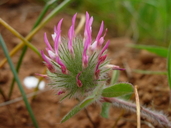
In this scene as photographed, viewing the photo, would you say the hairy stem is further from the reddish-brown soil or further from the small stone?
the small stone

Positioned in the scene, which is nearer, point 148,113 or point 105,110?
point 148,113

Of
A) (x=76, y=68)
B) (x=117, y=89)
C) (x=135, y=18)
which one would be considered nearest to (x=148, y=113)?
(x=117, y=89)

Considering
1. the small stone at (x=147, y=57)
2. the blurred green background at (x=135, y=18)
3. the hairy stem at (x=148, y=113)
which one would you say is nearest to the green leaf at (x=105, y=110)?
the hairy stem at (x=148, y=113)

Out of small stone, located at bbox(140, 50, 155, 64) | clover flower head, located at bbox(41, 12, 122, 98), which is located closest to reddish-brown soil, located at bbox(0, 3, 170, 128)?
small stone, located at bbox(140, 50, 155, 64)


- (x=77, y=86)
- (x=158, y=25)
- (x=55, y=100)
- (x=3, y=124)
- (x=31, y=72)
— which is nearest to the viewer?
(x=77, y=86)

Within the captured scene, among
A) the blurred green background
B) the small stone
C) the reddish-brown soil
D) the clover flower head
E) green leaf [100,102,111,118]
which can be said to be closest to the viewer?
the clover flower head

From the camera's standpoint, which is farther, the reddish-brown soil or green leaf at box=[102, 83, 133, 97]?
the reddish-brown soil

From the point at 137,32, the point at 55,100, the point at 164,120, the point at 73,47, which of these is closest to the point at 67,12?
the point at 137,32

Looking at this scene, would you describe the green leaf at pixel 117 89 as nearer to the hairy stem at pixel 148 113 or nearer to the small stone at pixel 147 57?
the hairy stem at pixel 148 113

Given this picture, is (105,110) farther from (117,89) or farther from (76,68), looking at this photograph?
(76,68)

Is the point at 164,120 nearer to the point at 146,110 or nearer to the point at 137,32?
the point at 146,110

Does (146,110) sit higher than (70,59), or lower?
lower
